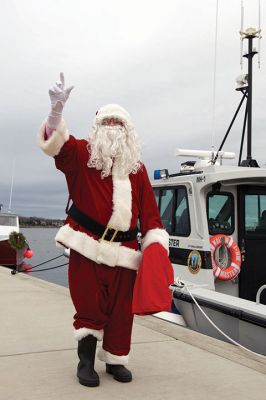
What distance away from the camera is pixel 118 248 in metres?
3.27

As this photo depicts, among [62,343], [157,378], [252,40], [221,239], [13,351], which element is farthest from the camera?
[252,40]

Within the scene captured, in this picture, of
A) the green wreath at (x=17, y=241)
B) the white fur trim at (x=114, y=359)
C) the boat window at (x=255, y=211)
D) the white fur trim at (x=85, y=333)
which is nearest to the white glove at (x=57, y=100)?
the white fur trim at (x=85, y=333)

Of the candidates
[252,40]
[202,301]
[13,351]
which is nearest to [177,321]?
[202,301]

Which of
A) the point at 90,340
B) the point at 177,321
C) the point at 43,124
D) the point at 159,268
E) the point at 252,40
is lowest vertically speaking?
the point at 177,321

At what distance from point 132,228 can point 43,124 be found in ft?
3.01

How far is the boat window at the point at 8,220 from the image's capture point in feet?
63.1

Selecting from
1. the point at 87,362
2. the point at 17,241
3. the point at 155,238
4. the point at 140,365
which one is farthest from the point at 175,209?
the point at 17,241

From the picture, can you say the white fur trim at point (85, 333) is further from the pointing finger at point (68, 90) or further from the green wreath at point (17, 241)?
the green wreath at point (17, 241)

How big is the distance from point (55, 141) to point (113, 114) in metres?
0.53

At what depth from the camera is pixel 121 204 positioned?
10.7 feet

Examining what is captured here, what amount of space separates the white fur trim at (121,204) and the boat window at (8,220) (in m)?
16.6

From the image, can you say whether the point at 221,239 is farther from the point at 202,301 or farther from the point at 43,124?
the point at 43,124

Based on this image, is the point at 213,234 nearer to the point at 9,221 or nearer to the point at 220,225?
the point at 220,225

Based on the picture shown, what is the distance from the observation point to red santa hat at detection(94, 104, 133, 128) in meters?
3.42
